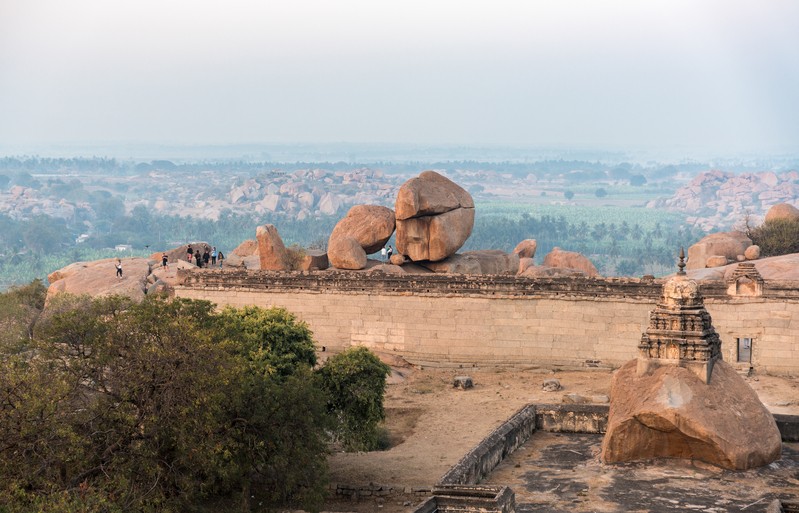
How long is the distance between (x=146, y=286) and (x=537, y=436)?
1316 inches

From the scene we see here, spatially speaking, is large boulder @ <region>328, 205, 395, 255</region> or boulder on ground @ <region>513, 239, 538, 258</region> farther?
boulder on ground @ <region>513, 239, 538, 258</region>

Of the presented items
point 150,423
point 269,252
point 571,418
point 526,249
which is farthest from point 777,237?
point 150,423

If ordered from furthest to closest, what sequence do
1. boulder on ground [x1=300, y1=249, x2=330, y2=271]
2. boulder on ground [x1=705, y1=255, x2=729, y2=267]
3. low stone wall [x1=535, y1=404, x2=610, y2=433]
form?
boulder on ground [x1=705, y1=255, x2=729, y2=267] → boulder on ground [x1=300, y1=249, x2=330, y2=271] → low stone wall [x1=535, y1=404, x2=610, y2=433]

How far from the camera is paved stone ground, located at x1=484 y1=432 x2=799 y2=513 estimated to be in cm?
2500

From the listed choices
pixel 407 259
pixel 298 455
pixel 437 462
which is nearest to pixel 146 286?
pixel 407 259

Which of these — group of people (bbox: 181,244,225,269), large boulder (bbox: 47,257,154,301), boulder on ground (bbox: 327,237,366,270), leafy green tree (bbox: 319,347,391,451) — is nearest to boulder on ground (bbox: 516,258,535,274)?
boulder on ground (bbox: 327,237,366,270)

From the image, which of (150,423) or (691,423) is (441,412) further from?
(691,423)

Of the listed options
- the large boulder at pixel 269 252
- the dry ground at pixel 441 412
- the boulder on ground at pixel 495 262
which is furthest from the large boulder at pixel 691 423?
the large boulder at pixel 269 252

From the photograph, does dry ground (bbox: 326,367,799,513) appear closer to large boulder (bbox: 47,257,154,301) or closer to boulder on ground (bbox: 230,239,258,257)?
large boulder (bbox: 47,257,154,301)

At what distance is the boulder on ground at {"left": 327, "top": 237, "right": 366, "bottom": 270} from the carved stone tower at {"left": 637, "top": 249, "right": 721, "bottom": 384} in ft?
96.5

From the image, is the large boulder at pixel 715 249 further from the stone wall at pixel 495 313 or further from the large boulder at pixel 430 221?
the stone wall at pixel 495 313

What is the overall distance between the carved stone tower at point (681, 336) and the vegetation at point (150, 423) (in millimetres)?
8239

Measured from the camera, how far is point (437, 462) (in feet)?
125

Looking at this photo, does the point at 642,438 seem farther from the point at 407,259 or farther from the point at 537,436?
the point at 407,259
